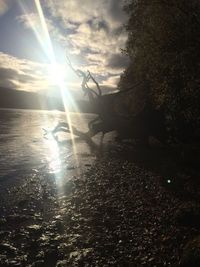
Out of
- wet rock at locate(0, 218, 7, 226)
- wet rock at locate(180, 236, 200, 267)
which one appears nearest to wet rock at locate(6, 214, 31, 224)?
wet rock at locate(0, 218, 7, 226)

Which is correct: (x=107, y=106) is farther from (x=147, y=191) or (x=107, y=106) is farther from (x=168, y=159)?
(x=147, y=191)

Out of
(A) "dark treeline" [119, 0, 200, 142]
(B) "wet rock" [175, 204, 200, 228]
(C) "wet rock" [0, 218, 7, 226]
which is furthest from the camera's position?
(A) "dark treeline" [119, 0, 200, 142]

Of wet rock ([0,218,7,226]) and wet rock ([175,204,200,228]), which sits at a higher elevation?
wet rock ([0,218,7,226])

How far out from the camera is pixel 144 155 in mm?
35688

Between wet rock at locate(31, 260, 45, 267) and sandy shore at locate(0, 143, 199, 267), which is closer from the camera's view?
wet rock at locate(31, 260, 45, 267)

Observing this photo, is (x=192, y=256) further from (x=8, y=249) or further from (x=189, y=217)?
(x=8, y=249)

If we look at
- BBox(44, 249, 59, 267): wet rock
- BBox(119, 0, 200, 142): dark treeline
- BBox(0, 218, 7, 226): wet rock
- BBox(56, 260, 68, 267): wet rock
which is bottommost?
BBox(56, 260, 68, 267): wet rock

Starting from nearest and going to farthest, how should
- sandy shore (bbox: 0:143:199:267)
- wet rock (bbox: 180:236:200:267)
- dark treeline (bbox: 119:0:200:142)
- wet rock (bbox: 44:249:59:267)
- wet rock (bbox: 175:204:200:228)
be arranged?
wet rock (bbox: 180:236:200:267), wet rock (bbox: 44:249:59:267), sandy shore (bbox: 0:143:199:267), wet rock (bbox: 175:204:200:228), dark treeline (bbox: 119:0:200:142)

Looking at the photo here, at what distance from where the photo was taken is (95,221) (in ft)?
50.4

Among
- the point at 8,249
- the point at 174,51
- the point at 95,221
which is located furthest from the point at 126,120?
the point at 8,249

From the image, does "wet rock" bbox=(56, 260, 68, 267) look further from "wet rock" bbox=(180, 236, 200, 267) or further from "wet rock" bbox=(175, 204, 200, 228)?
"wet rock" bbox=(175, 204, 200, 228)

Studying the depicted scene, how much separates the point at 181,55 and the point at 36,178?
1345 cm

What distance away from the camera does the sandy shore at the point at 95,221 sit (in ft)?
39.3

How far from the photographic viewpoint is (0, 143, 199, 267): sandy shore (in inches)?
472
